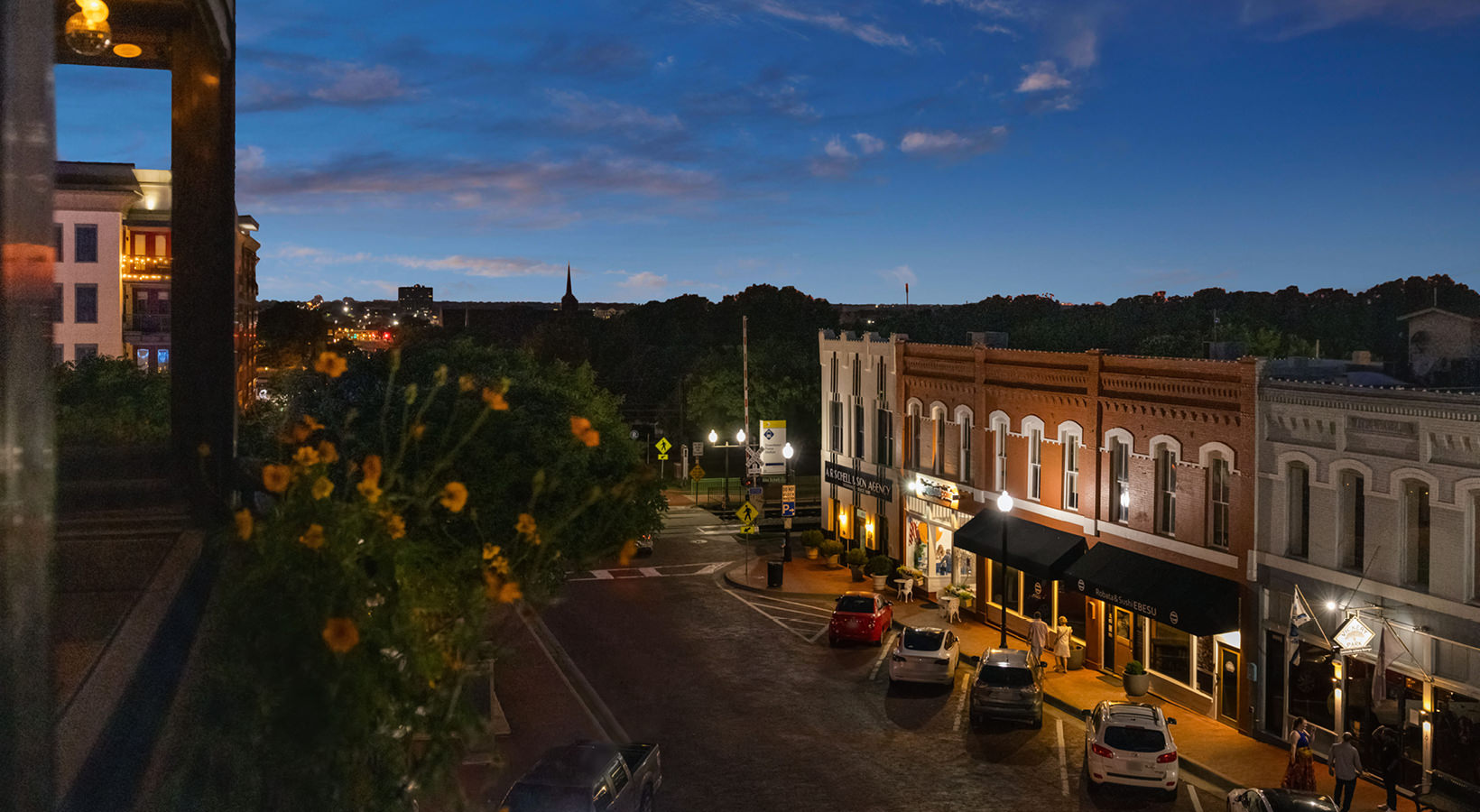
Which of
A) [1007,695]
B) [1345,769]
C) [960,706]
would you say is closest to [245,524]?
[1345,769]

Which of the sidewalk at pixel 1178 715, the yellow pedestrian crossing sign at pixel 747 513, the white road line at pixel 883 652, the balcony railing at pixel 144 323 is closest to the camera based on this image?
the sidewalk at pixel 1178 715

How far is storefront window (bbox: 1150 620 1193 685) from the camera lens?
26188 mm

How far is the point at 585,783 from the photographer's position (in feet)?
53.4

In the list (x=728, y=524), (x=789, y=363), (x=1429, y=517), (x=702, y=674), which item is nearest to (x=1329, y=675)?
(x=1429, y=517)

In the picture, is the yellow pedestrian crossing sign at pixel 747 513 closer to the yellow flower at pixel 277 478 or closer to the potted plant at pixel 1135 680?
the potted plant at pixel 1135 680

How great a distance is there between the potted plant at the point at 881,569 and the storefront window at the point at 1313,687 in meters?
16.7

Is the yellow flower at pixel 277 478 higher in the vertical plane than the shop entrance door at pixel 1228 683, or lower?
higher

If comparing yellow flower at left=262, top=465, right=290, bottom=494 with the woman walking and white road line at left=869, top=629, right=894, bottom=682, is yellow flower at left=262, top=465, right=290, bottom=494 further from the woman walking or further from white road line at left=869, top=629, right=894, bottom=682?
white road line at left=869, top=629, right=894, bottom=682

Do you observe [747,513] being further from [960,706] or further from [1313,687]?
[1313,687]

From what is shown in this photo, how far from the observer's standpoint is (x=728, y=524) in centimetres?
5462

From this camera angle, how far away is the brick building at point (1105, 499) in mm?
24906

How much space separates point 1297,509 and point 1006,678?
6807 millimetres

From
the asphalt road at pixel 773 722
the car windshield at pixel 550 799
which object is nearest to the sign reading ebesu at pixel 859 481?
Result: the asphalt road at pixel 773 722

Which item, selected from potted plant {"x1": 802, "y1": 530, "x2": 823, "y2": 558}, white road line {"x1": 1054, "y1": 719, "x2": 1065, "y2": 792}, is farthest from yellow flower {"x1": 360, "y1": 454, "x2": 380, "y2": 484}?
potted plant {"x1": 802, "y1": 530, "x2": 823, "y2": 558}
